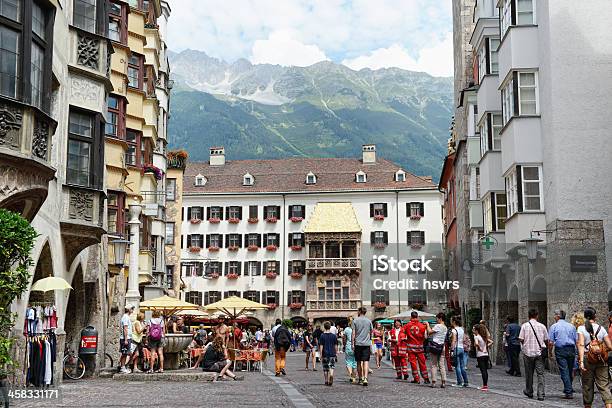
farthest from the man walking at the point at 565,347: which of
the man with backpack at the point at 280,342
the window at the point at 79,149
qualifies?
the window at the point at 79,149

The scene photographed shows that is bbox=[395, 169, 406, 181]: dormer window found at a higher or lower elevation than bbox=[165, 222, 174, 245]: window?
higher

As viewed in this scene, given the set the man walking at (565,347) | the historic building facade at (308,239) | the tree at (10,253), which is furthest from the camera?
the historic building facade at (308,239)

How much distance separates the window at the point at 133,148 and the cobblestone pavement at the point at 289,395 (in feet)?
50.8

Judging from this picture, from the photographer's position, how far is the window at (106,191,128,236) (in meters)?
32.6

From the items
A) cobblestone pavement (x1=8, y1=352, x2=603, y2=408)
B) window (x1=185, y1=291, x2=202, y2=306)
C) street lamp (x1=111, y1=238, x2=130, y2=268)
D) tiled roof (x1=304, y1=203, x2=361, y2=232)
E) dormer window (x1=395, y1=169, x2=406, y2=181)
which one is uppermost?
dormer window (x1=395, y1=169, x2=406, y2=181)

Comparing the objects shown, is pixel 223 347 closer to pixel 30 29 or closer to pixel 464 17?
pixel 30 29

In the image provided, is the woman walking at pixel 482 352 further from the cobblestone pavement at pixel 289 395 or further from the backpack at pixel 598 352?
the backpack at pixel 598 352

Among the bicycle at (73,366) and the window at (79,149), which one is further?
the bicycle at (73,366)

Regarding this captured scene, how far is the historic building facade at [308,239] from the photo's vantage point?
8462 cm

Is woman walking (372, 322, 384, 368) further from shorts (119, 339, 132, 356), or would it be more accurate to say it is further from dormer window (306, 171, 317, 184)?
dormer window (306, 171, 317, 184)

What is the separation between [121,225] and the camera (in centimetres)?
3344

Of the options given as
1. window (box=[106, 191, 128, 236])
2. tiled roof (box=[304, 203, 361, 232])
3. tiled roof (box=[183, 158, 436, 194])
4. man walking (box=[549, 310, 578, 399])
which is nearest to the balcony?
tiled roof (box=[304, 203, 361, 232])

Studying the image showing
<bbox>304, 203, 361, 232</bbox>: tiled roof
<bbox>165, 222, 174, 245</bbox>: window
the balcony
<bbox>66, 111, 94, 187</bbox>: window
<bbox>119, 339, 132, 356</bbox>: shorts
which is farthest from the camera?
<bbox>304, 203, 361, 232</bbox>: tiled roof

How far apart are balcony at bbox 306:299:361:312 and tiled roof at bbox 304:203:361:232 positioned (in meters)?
7.06
